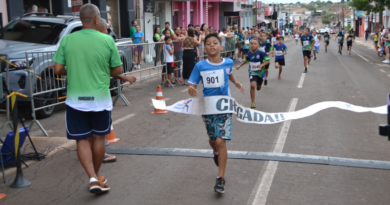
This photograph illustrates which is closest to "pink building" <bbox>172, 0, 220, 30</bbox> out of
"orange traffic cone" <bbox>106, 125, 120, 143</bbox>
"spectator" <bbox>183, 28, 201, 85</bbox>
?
"spectator" <bbox>183, 28, 201, 85</bbox>

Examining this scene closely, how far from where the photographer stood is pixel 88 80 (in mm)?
4535

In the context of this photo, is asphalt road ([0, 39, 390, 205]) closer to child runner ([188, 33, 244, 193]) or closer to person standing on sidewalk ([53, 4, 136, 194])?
child runner ([188, 33, 244, 193])

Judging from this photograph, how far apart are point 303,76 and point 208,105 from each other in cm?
1237

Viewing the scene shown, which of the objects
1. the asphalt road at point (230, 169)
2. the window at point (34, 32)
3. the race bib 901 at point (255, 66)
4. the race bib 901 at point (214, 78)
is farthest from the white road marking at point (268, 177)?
the window at point (34, 32)

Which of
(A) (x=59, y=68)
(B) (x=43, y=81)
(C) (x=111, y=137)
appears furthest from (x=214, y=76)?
(B) (x=43, y=81)

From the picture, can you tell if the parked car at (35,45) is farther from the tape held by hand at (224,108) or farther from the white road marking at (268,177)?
the white road marking at (268,177)

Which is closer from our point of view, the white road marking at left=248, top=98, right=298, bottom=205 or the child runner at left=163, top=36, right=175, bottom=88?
the white road marking at left=248, top=98, right=298, bottom=205

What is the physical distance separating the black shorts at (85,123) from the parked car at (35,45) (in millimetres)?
3815

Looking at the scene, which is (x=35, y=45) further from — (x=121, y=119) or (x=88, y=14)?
(x=88, y=14)

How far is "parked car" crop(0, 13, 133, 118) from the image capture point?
27.5 ft

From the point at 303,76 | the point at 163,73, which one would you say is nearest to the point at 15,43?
the point at 163,73

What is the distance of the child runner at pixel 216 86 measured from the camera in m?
4.80

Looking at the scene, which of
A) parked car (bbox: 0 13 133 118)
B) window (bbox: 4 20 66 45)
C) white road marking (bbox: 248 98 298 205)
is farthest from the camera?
window (bbox: 4 20 66 45)

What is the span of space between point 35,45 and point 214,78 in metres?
6.06
